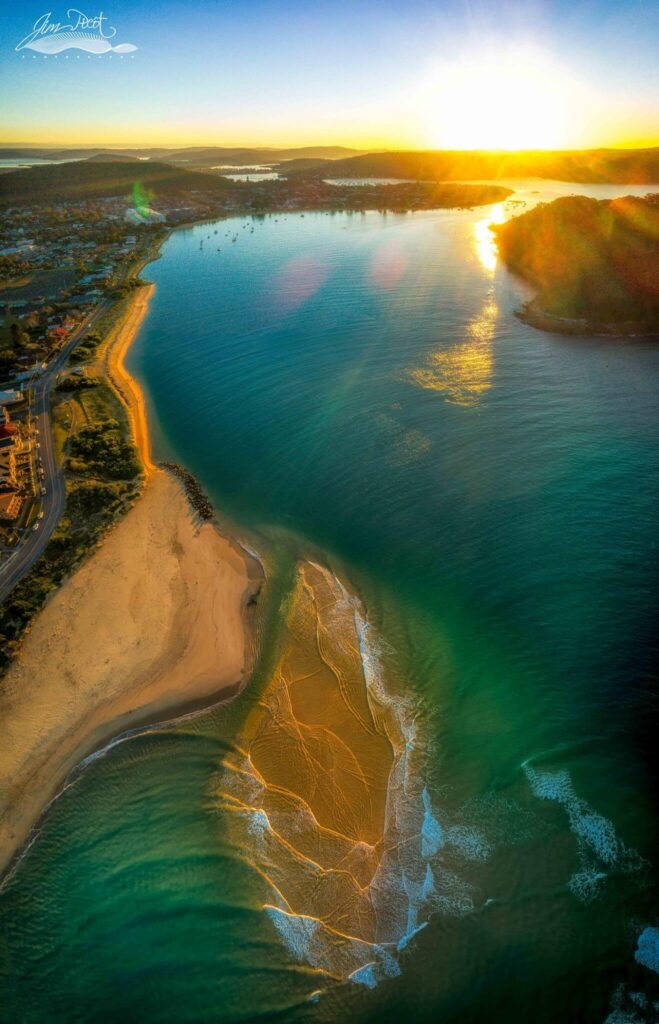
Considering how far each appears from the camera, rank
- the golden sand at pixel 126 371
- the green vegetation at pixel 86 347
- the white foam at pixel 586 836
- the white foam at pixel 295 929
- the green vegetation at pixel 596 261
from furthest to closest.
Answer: the green vegetation at pixel 596 261
the green vegetation at pixel 86 347
the golden sand at pixel 126 371
the white foam at pixel 586 836
the white foam at pixel 295 929

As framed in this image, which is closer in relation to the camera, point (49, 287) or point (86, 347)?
point (86, 347)

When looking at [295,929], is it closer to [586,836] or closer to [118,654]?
[586,836]

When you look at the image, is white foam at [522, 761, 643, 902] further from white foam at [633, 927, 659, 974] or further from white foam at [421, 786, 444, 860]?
white foam at [421, 786, 444, 860]

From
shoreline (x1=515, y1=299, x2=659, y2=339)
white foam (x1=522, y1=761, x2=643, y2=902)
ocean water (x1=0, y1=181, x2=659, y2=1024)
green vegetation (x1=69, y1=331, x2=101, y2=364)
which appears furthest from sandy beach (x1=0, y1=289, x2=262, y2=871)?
shoreline (x1=515, y1=299, x2=659, y2=339)

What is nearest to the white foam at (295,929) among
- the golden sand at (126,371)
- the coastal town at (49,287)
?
the coastal town at (49,287)


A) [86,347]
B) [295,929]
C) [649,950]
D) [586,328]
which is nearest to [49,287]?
[86,347]

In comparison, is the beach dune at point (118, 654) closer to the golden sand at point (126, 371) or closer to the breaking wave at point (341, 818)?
the breaking wave at point (341, 818)

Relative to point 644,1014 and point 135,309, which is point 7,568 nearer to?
point 644,1014
